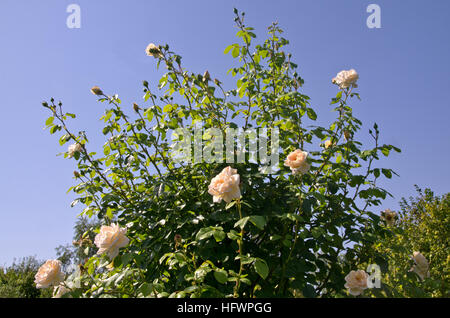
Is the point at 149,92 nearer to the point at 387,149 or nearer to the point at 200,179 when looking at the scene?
the point at 200,179

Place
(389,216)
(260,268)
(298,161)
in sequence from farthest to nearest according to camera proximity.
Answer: (389,216) < (298,161) < (260,268)

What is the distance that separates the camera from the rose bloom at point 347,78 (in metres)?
3.10

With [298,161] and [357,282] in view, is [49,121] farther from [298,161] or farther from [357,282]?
[357,282]

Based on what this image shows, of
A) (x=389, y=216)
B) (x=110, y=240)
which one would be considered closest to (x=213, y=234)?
(x=110, y=240)

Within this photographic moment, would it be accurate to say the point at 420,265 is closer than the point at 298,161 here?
No

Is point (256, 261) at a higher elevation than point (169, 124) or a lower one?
lower

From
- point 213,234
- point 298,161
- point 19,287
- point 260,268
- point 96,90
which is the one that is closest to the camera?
point 260,268

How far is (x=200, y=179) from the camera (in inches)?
127

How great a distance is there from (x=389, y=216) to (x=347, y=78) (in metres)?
1.22

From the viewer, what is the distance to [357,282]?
236 cm

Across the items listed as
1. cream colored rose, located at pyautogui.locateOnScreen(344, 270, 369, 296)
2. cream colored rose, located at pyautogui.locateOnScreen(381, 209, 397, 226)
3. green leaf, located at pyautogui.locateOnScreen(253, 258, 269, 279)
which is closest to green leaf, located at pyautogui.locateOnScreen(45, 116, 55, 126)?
green leaf, located at pyautogui.locateOnScreen(253, 258, 269, 279)

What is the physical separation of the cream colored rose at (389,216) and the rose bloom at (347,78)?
1.12 meters
